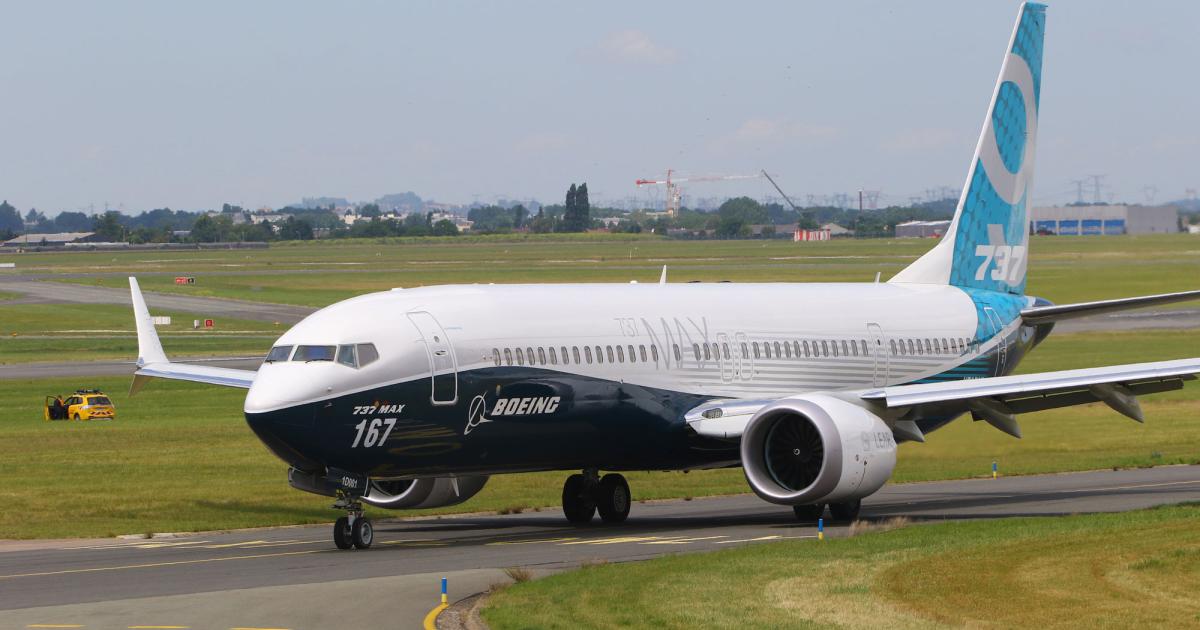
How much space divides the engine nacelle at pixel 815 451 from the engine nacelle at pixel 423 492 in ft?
17.4

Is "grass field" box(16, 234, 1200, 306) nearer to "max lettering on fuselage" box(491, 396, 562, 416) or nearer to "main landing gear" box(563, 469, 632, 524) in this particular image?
"main landing gear" box(563, 469, 632, 524)

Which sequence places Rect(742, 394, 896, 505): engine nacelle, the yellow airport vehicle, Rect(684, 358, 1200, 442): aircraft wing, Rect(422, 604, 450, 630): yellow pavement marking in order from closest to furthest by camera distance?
Rect(422, 604, 450, 630): yellow pavement marking
Rect(742, 394, 896, 505): engine nacelle
Rect(684, 358, 1200, 442): aircraft wing
the yellow airport vehicle

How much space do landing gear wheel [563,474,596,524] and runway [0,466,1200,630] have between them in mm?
421

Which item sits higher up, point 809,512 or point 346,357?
point 346,357

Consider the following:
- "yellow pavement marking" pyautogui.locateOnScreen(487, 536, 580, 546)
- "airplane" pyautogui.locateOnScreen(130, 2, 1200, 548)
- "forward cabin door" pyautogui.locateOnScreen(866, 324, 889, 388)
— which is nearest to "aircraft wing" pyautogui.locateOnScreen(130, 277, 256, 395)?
"airplane" pyautogui.locateOnScreen(130, 2, 1200, 548)

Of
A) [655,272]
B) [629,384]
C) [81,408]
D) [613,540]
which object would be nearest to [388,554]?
[613,540]

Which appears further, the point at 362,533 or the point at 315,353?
the point at 362,533

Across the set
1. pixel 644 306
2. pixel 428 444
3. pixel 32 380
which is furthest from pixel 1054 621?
pixel 32 380

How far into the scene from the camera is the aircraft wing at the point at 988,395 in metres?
32.6

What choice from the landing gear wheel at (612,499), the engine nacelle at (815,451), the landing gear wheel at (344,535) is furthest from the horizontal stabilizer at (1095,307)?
the landing gear wheel at (344,535)

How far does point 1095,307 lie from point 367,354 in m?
17.5

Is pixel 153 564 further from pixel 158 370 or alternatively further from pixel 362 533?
pixel 158 370

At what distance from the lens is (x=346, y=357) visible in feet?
93.6

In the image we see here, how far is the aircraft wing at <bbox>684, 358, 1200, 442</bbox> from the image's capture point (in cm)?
3262
